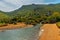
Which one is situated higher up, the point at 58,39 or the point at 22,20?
the point at 58,39

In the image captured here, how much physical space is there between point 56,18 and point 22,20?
91.1 ft

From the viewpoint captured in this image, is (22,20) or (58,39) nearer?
(58,39)

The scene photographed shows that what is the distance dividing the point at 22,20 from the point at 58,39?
11527 centimetres

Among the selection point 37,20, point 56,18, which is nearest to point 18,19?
point 37,20

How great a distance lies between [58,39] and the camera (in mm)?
31906

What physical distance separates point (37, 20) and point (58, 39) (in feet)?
380

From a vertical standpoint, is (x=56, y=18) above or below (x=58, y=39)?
below

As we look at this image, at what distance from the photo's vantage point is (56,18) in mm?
135250

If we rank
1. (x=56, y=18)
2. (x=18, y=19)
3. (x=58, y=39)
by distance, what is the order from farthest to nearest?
(x=18, y=19) → (x=56, y=18) → (x=58, y=39)

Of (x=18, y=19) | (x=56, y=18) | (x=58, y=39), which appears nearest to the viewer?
(x=58, y=39)

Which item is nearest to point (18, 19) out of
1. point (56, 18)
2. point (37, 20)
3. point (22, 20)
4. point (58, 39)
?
point (22, 20)

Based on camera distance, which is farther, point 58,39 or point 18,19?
point 18,19

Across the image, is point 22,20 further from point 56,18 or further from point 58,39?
point 58,39

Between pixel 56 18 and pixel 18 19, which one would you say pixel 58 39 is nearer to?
pixel 56 18
